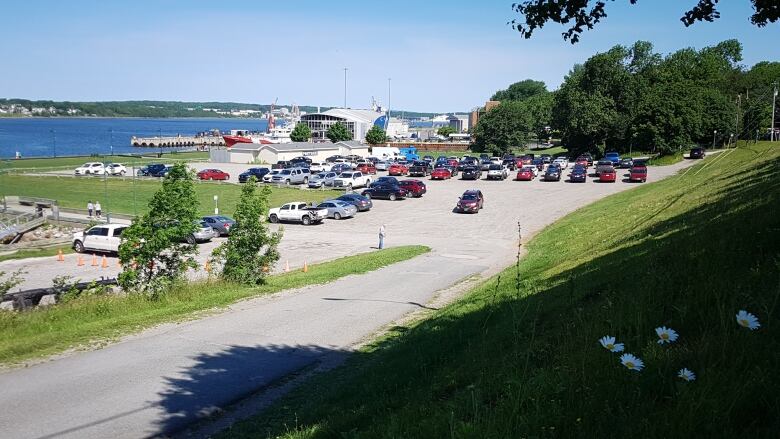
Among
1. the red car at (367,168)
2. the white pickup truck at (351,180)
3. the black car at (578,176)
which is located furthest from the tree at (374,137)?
the black car at (578,176)

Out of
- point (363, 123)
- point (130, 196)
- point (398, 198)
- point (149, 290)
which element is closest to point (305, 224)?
point (398, 198)

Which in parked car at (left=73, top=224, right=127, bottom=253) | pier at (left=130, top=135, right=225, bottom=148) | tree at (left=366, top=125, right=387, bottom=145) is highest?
tree at (left=366, top=125, right=387, bottom=145)

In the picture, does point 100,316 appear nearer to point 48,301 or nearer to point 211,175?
point 48,301

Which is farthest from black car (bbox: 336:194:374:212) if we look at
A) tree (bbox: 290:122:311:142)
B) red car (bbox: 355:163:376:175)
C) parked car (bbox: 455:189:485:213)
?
tree (bbox: 290:122:311:142)

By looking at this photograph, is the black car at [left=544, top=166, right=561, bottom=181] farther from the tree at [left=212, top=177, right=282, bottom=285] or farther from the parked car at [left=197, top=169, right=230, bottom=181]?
the tree at [left=212, top=177, right=282, bottom=285]

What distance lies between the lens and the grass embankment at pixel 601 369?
381 centimetres

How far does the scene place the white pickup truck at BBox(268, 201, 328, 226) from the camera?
38875mm

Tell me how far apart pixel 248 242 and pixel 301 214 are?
69.2ft

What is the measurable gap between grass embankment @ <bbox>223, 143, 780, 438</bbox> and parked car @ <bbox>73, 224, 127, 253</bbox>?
908 inches

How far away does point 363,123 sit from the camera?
151500 mm

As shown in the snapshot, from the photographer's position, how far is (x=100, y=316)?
1336 centimetres

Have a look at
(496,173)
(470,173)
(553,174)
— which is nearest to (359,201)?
(470,173)

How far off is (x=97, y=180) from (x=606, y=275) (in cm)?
6223

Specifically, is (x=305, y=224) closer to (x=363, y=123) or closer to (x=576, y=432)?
(x=576, y=432)
